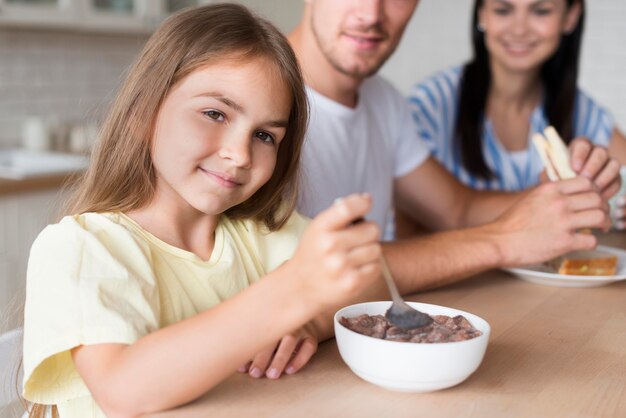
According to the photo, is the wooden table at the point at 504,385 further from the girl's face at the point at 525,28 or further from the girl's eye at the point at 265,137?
the girl's face at the point at 525,28

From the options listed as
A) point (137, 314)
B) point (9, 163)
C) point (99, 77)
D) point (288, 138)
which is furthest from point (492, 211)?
point (99, 77)

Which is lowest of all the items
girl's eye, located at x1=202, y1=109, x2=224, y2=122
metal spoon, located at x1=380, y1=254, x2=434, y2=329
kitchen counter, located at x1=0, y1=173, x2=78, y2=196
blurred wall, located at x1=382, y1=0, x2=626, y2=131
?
kitchen counter, located at x1=0, y1=173, x2=78, y2=196

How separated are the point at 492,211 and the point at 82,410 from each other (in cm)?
120

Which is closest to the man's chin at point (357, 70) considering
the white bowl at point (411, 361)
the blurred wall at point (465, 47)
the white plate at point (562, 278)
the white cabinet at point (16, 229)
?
the white plate at point (562, 278)

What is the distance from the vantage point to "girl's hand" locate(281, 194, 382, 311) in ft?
2.34

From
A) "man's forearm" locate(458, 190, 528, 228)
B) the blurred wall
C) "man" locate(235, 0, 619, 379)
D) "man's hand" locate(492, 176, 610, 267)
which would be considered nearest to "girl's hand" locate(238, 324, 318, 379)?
"man" locate(235, 0, 619, 379)

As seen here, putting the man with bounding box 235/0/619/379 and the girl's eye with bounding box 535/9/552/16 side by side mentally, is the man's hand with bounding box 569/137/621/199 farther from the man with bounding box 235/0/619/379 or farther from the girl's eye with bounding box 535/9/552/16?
the girl's eye with bounding box 535/9/552/16

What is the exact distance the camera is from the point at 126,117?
104 cm

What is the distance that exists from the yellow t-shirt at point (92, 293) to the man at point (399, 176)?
418mm

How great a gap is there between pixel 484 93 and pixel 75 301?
1.79 m

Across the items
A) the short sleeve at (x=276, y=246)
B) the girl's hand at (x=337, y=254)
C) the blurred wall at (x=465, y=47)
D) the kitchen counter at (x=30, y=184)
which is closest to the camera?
the girl's hand at (x=337, y=254)

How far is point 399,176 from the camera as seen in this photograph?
1929 mm

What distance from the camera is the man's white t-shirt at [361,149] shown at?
165 centimetres

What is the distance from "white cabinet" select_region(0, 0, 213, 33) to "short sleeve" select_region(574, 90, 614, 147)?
1.92 metres
